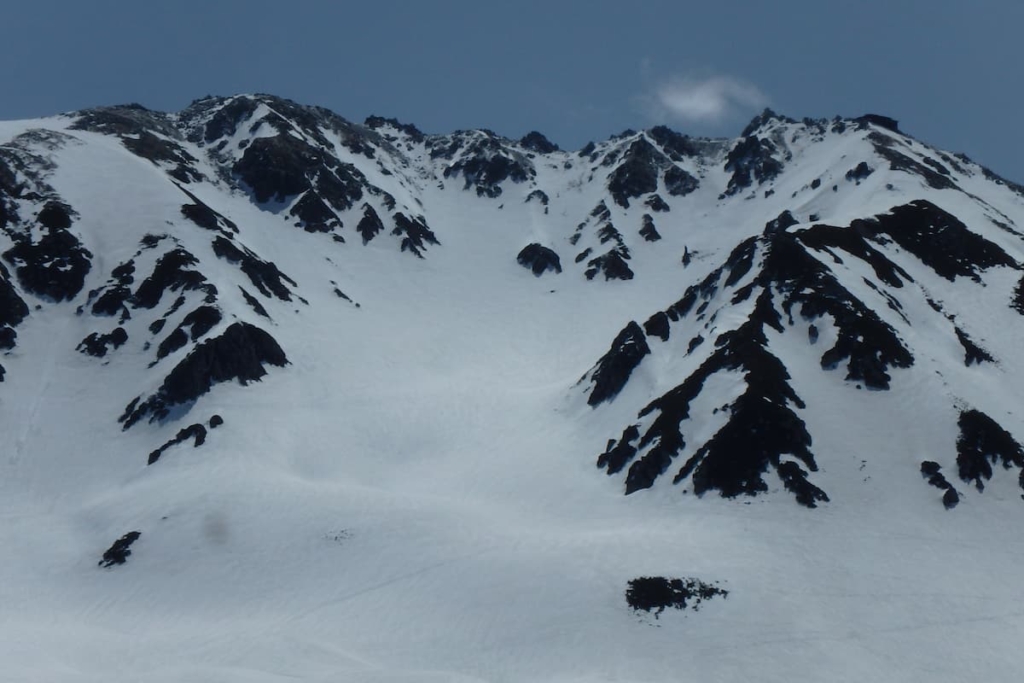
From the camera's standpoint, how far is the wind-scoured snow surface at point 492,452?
1441 inches

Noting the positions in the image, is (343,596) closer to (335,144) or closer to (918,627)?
(918,627)

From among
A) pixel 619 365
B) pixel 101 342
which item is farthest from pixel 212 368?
pixel 619 365

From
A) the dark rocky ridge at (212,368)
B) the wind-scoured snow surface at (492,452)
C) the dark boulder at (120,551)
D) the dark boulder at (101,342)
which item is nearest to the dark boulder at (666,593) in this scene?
the wind-scoured snow surface at (492,452)

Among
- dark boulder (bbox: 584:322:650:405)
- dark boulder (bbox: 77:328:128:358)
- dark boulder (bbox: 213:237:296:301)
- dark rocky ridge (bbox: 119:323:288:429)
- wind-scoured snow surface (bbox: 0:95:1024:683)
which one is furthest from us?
dark boulder (bbox: 213:237:296:301)

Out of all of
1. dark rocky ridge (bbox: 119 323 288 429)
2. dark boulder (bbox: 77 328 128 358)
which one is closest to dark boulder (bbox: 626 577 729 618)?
dark rocky ridge (bbox: 119 323 288 429)

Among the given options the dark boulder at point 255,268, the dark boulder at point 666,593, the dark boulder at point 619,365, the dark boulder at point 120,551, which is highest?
the dark boulder at point 255,268

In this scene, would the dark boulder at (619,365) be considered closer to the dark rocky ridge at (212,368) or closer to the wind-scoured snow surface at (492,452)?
the wind-scoured snow surface at (492,452)

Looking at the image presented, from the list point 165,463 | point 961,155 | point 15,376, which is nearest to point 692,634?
point 165,463

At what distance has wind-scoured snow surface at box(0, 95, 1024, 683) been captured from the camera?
36.6m

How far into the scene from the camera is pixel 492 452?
61.4 meters

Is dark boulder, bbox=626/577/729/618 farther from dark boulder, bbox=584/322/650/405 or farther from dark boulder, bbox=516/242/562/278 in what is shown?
dark boulder, bbox=516/242/562/278

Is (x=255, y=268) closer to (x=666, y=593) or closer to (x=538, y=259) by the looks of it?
(x=538, y=259)

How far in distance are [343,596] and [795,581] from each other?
23612 mm

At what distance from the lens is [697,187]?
15912cm
